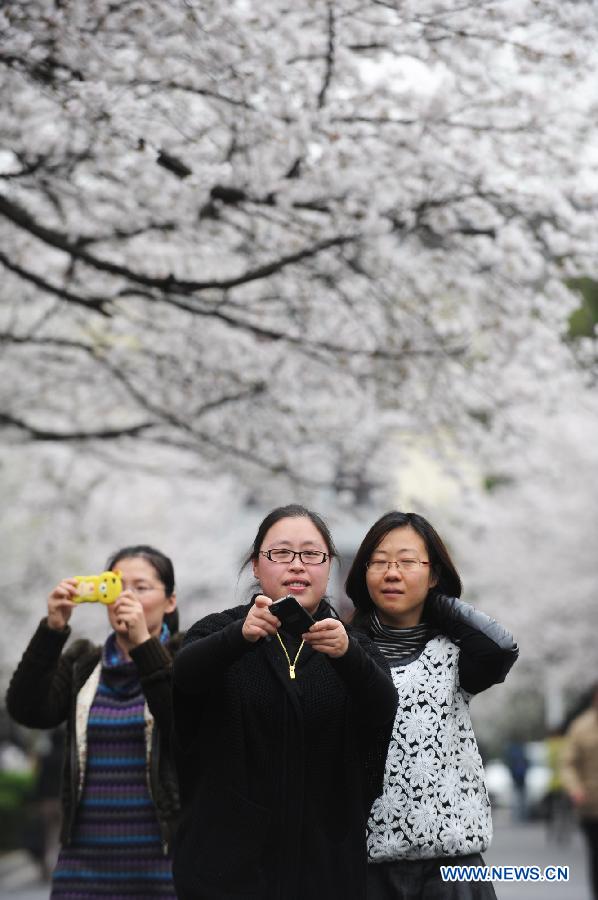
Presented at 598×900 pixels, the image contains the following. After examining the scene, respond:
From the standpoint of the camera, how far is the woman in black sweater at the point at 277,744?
315 cm

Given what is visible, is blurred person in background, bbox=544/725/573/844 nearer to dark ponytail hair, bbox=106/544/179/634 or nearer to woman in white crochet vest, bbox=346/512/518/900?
dark ponytail hair, bbox=106/544/179/634

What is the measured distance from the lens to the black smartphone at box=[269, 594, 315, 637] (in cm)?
308

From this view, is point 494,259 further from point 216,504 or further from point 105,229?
point 216,504

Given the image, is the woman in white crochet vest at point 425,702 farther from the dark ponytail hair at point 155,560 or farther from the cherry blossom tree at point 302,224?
the cherry blossom tree at point 302,224

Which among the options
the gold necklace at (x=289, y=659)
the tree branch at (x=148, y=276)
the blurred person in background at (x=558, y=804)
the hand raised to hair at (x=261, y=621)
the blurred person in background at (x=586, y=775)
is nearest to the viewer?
the hand raised to hair at (x=261, y=621)

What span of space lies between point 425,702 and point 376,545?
526 millimetres

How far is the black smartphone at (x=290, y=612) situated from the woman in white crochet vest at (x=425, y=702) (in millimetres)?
794

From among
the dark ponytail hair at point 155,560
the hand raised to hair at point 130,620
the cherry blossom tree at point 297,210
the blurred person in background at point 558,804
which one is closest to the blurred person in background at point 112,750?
the hand raised to hair at point 130,620

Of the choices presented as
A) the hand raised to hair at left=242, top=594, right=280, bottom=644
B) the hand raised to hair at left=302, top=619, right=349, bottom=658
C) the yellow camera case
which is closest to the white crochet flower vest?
the hand raised to hair at left=302, top=619, right=349, bottom=658

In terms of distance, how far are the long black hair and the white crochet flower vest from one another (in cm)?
29

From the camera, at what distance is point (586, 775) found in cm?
920

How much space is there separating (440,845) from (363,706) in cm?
64

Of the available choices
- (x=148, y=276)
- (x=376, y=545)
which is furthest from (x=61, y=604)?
(x=148, y=276)

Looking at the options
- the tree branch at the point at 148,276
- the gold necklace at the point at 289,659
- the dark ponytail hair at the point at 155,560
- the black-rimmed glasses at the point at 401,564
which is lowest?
the gold necklace at the point at 289,659
